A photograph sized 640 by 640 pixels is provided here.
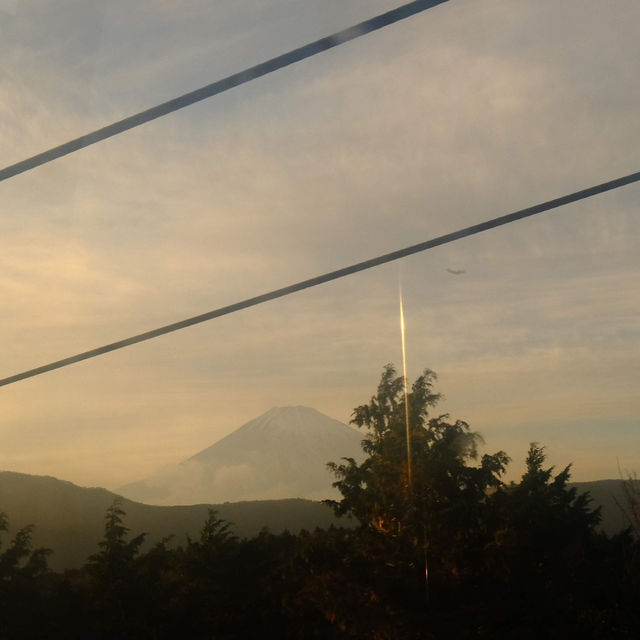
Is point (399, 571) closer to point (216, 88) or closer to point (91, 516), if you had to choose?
point (216, 88)

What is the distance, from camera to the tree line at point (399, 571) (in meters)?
37.7

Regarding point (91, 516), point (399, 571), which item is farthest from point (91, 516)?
point (399, 571)

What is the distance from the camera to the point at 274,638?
47.0 metres

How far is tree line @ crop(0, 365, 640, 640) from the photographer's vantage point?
37.7 m

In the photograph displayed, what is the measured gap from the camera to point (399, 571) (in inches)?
1476

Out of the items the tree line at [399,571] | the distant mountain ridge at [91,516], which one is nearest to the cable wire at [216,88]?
the tree line at [399,571]

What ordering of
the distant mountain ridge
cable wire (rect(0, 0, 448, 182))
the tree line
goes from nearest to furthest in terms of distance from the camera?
cable wire (rect(0, 0, 448, 182))
the tree line
the distant mountain ridge

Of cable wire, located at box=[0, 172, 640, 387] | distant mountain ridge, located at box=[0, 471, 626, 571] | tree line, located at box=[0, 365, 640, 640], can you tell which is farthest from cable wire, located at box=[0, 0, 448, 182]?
distant mountain ridge, located at box=[0, 471, 626, 571]

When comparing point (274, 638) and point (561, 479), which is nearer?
point (274, 638)

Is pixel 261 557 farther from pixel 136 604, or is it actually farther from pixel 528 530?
pixel 528 530

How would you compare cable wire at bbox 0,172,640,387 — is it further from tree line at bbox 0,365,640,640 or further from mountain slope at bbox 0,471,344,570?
mountain slope at bbox 0,471,344,570

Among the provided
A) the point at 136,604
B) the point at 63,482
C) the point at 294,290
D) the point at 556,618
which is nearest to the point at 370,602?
the point at 556,618

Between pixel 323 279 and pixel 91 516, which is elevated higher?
pixel 91 516

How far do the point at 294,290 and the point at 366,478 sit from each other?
134 ft
